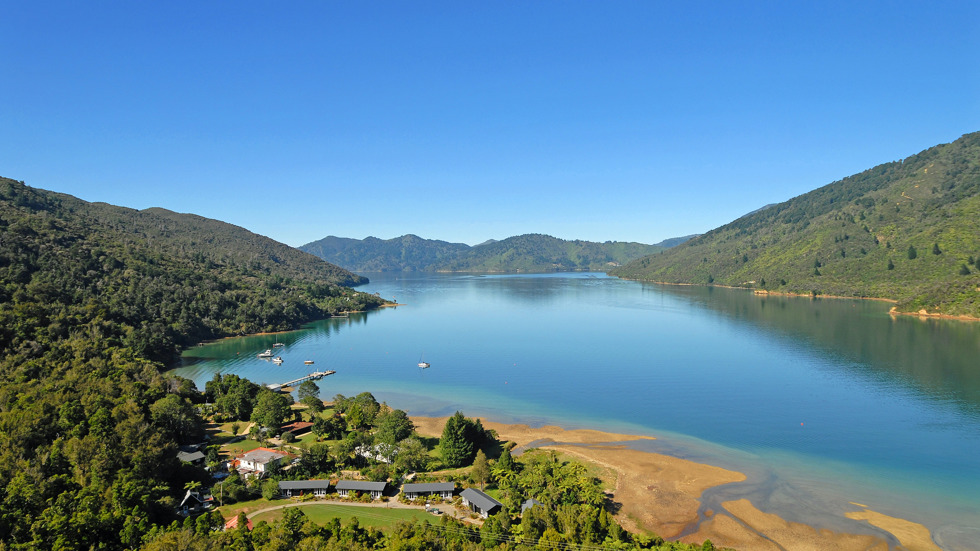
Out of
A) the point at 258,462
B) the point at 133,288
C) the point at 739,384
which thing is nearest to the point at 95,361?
the point at 258,462

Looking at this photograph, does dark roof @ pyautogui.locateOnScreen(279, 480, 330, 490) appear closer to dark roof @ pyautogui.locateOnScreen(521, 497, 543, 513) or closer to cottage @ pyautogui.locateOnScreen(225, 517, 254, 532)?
cottage @ pyautogui.locateOnScreen(225, 517, 254, 532)

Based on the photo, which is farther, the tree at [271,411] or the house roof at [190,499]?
the tree at [271,411]

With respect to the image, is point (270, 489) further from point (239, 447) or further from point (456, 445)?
point (456, 445)

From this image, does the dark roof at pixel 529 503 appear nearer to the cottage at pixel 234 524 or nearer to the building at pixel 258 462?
the cottage at pixel 234 524

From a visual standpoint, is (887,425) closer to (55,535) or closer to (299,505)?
A: (299,505)

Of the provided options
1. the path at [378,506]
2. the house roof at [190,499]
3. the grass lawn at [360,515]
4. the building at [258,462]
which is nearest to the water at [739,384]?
the path at [378,506]

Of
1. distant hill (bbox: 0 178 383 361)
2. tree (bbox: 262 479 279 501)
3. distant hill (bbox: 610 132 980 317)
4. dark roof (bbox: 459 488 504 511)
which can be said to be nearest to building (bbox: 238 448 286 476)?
tree (bbox: 262 479 279 501)
